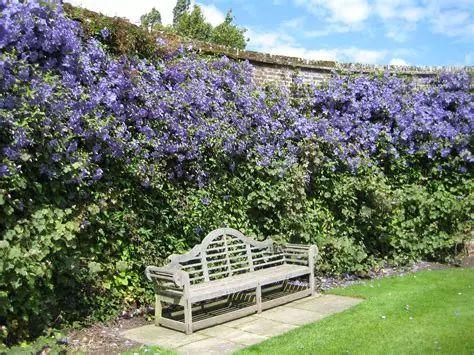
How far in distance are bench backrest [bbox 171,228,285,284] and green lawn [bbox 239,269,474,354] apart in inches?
43.6

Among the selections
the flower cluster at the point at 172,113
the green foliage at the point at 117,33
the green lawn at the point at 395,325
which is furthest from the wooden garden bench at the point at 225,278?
the green foliage at the point at 117,33

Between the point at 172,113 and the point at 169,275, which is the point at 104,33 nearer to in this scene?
the point at 172,113

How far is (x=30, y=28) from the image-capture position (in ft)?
16.5

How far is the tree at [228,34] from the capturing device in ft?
120

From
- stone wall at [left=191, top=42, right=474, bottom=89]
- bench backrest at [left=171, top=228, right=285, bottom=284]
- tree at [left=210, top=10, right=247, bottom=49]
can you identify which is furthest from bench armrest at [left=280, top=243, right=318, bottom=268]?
tree at [left=210, top=10, right=247, bottom=49]

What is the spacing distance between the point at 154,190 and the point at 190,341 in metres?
1.92

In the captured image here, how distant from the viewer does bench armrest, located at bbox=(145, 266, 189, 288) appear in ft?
17.4

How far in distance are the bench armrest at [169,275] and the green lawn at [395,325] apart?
962 millimetres

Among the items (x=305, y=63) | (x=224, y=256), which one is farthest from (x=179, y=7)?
(x=224, y=256)

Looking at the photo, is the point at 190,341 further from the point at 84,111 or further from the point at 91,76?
the point at 91,76

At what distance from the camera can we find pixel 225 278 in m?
6.33

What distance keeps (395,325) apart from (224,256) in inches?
88.2

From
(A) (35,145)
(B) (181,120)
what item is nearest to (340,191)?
(B) (181,120)

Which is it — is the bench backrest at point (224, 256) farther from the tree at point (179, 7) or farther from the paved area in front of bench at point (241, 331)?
the tree at point (179, 7)
